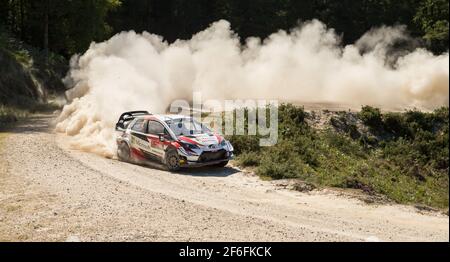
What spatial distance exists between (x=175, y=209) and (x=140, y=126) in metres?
6.77

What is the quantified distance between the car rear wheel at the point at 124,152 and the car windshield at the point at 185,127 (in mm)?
1990

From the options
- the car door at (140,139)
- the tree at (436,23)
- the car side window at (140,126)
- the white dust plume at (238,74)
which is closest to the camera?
the car door at (140,139)

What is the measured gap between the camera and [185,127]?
64.3ft

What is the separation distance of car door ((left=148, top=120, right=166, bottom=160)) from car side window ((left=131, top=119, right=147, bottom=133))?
10.6 inches

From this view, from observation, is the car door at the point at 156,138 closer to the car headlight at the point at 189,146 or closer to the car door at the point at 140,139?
the car door at the point at 140,139

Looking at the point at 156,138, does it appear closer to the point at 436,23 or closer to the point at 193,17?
the point at 436,23

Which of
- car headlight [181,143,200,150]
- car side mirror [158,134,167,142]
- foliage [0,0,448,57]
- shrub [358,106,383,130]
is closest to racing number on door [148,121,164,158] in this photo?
car side mirror [158,134,167,142]

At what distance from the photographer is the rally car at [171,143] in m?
18.5

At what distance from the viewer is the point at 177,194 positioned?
15.6 m

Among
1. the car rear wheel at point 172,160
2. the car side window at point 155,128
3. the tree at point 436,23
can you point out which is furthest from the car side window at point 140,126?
the tree at point 436,23

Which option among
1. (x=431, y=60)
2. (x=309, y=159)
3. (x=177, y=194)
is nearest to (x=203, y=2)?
(x=431, y=60)

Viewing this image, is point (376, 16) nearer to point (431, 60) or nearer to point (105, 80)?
point (431, 60)

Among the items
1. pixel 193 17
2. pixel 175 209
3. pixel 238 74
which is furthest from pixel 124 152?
pixel 193 17

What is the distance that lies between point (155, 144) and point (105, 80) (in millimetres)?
12125
